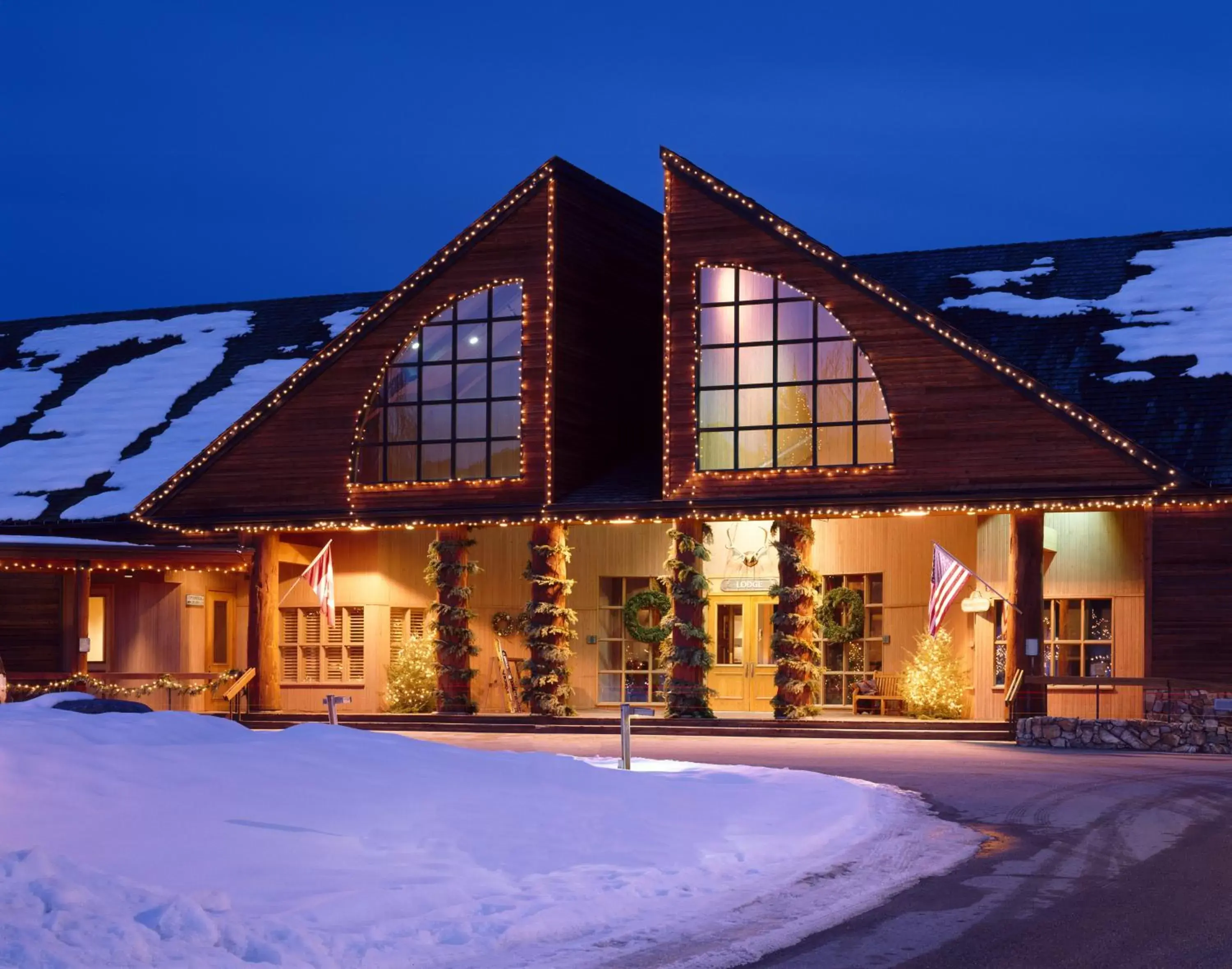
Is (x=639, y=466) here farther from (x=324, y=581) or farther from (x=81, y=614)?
(x=81, y=614)

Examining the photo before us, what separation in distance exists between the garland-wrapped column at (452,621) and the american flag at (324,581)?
1794 mm

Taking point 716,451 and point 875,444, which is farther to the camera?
point 716,451

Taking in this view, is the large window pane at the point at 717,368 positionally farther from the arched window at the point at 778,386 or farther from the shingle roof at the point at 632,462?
the shingle roof at the point at 632,462

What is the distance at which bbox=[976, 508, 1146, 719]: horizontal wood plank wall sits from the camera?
2853 cm

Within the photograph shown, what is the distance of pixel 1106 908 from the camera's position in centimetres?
1080

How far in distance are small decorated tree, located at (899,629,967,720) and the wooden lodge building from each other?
53 centimetres

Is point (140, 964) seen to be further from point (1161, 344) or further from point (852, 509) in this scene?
point (1161, 344)

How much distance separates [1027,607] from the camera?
27.5 m

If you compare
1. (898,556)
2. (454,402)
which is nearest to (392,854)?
(454,402)

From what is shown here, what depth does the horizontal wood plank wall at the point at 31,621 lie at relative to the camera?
33.2 metres

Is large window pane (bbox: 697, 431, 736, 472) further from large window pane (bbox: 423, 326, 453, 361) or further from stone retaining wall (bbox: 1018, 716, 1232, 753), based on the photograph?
stone retaining wall (bbox: 1018, 716, 1232, 753)

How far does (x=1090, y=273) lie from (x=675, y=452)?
965 centimetres

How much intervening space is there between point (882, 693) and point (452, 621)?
7705 millimetres

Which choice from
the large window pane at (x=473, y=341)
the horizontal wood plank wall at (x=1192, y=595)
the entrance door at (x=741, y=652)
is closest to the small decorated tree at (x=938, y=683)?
the horizontal wood plank wall at (x=1192, y=595)
